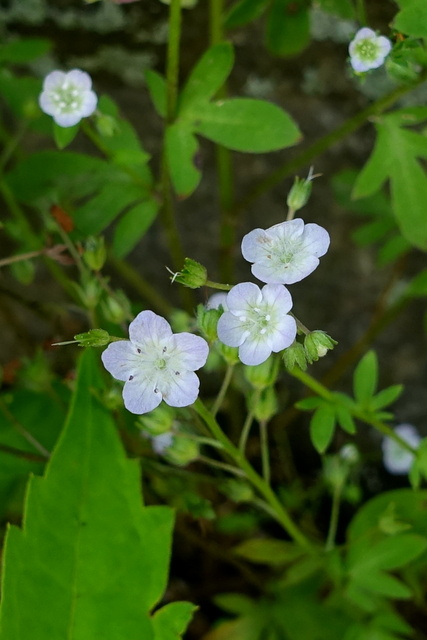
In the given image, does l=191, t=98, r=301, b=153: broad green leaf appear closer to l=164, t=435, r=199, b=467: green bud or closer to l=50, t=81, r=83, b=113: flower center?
l=50, t=81, r=83, b=113: flower center

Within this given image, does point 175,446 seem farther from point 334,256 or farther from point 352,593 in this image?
point 334,256

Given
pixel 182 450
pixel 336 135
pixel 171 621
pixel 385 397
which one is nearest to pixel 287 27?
pixel 336 135

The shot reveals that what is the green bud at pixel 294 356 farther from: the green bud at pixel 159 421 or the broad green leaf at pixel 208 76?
the broad green leaf at pixel 208 76

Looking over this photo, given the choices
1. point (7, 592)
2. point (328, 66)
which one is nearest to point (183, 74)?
point (328, 66)

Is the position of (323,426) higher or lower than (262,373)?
lower

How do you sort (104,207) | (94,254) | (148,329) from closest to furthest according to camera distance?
(148,329) → (94,254) → (104,207)

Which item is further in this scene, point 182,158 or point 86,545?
point 182,158

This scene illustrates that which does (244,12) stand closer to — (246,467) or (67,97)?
(67,97)
